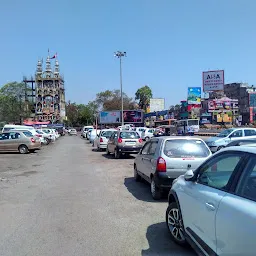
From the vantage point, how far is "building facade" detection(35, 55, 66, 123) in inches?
6171

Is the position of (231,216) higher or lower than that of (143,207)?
higher

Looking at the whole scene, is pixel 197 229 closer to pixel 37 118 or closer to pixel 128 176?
pixel 128 176

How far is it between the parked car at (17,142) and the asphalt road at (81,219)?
12.8m

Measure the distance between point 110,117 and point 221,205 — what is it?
242ft

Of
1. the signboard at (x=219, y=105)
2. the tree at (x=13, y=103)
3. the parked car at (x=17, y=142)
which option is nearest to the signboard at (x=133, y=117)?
the tree at (x=13, y=103)

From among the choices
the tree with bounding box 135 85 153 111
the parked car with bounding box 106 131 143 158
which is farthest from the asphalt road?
the tree with bounding box 135 85 153 111

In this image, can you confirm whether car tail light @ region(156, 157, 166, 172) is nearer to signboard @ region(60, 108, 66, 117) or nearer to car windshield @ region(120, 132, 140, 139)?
car windshield @ region(120, 132, 140, 139)

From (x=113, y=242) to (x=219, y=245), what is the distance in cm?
215

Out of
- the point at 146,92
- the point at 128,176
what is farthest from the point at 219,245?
the point at 146,92

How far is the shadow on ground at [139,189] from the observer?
8.40m

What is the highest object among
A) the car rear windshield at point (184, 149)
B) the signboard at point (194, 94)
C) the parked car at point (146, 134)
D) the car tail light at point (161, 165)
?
the signboard at point (194, 94)

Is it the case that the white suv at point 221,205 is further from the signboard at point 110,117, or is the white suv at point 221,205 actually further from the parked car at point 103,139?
the signboard at point 110,117

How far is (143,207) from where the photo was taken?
24.5 ft

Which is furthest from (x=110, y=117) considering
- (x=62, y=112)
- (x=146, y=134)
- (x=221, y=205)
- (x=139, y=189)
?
(x=62, y=112)
